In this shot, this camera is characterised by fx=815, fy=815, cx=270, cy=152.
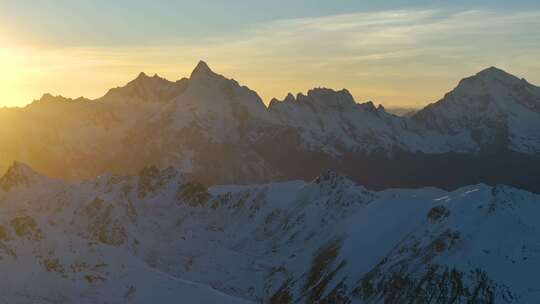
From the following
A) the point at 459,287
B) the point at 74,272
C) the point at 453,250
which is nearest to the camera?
the point at 74,272

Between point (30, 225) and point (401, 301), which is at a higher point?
point (30, 225)

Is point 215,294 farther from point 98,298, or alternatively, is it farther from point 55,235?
point 55,235

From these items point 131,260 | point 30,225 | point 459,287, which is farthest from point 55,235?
point 459,287

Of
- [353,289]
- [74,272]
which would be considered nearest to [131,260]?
[74,272]

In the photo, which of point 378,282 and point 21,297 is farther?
point 378,282

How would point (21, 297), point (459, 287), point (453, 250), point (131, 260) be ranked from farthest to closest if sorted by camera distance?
point (453, 250) < point (459, 287) < point (131, 260) < point (21, 297)

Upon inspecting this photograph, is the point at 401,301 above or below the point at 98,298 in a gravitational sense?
below

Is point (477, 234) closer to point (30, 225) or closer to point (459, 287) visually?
point (459, 287)

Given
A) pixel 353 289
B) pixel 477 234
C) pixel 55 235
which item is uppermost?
pixel 55 235

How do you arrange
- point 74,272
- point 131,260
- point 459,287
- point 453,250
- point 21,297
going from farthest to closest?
point 453,250 → point 459,287 → point 131,260 → point 74,272 → point 21,297
